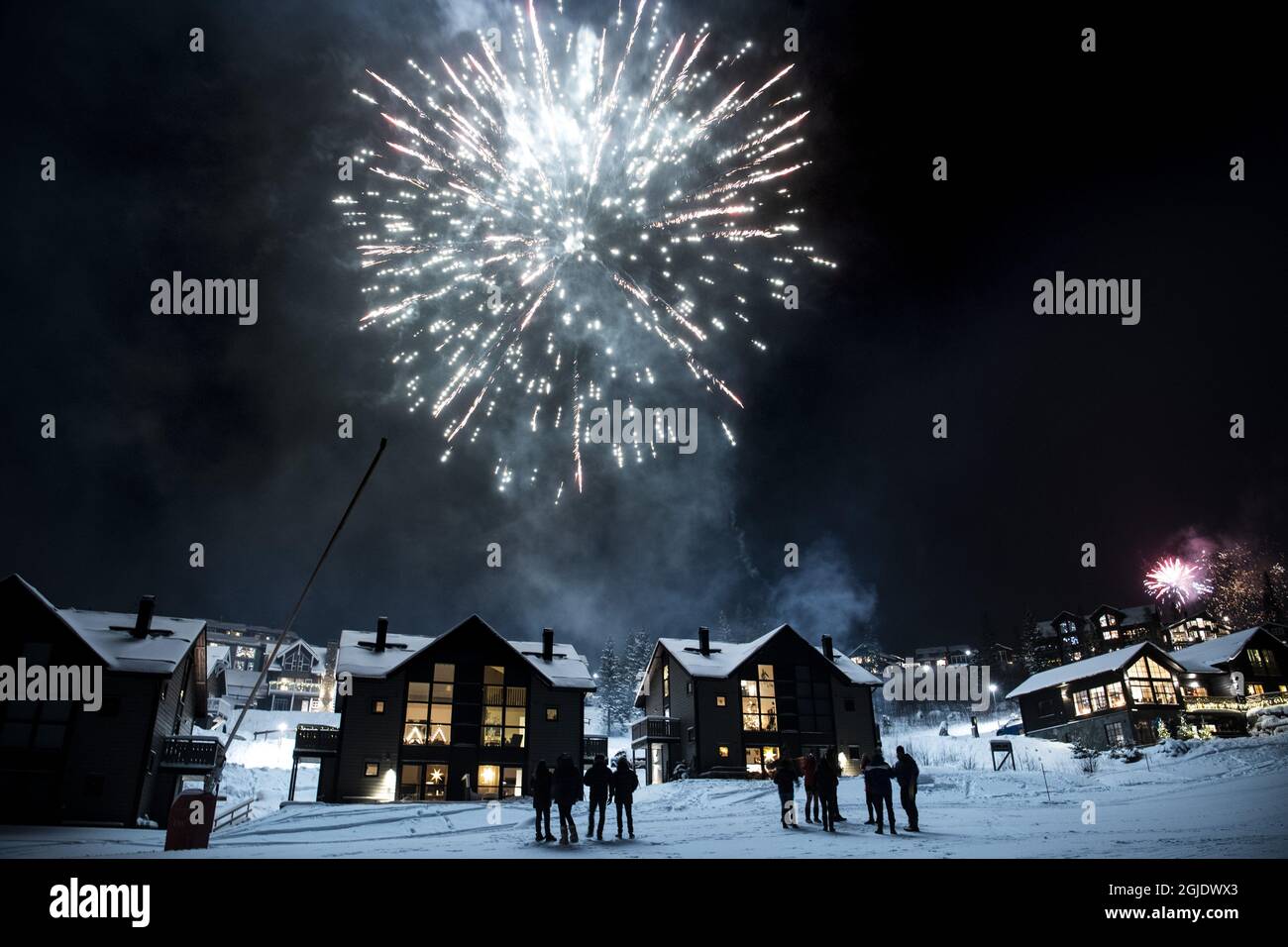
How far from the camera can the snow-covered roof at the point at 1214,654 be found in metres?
51.0

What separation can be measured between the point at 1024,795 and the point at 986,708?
59.9 metres

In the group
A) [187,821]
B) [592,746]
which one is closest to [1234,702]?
[592,746]

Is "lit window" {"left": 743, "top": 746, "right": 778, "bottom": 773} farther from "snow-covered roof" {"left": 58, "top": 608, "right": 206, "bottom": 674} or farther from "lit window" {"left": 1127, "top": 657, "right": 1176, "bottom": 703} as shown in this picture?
"snow-covered roof" {"left": 58, "top": 608, "right": 206, "bottom": 674}

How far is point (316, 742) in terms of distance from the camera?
32.2 m

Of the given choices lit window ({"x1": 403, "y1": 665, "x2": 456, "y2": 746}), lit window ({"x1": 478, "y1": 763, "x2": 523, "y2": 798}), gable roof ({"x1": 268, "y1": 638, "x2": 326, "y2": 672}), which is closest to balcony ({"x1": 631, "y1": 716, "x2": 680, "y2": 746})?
lit window ({"x1": 478, "y1": 763, "x2": 523, "y2": 798})

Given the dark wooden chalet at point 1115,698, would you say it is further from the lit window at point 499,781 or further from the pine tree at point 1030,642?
the lit window at point 499,781

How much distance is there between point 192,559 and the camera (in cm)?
2923

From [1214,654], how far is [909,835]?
2138 inches

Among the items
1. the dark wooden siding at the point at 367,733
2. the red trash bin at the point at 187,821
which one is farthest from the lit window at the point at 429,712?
the red trash bin at the point at 187,821

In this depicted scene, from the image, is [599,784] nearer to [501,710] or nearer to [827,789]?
[827,789]
